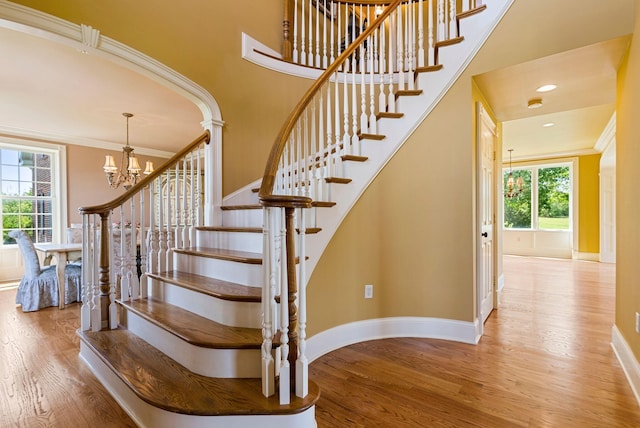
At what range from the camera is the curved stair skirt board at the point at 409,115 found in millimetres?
2369

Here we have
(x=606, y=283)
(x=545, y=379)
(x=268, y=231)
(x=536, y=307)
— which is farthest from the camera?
(x=606, y=283)

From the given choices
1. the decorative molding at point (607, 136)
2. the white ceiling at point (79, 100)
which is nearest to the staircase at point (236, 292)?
the white ceiling at point (79, 100)

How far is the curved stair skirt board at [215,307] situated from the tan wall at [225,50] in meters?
1.24

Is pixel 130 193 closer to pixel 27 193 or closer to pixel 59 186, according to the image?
pixel 59 186

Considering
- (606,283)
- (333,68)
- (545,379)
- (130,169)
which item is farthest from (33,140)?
(606,283)

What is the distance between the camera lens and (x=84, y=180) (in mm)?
5684

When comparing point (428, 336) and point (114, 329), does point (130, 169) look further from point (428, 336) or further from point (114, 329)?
point (428, 336)

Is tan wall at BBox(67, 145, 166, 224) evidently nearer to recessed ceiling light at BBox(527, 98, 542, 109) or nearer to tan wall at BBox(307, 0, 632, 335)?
tan wall at BBox(307, 0, 632, 335)

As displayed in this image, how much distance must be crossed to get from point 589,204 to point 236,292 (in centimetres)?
859

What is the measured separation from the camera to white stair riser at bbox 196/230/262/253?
2316 mm

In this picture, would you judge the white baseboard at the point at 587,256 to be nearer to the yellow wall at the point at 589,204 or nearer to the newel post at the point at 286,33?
the yellow wall at the point at 589,204

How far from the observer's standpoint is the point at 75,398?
71.7 inches

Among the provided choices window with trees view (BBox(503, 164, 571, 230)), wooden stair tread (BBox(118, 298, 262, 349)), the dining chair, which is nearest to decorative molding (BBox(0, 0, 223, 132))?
wooden stair tread (BBox(118, 298, 262, 349))

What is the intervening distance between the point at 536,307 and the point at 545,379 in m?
1.83
